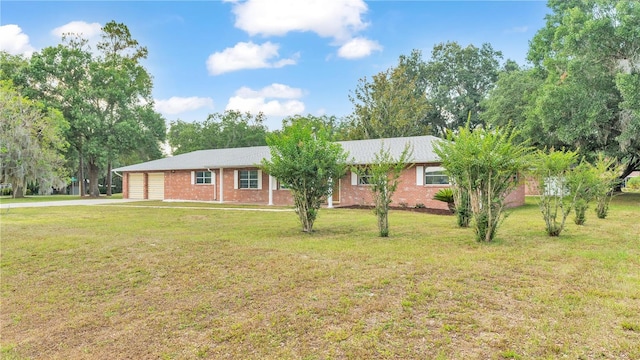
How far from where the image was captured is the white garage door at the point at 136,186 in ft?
87.5

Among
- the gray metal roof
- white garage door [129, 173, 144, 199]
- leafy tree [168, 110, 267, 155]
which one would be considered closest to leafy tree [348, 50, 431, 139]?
Result: the gray metal roof

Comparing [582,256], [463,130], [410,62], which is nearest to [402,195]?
[463,130]

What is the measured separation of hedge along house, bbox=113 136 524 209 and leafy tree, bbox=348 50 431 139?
36.0 feet

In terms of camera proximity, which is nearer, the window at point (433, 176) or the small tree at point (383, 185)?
the small tree at point (383, 185)

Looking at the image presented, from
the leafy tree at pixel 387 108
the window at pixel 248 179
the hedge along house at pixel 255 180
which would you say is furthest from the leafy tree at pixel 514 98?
the window at pixel 248 179

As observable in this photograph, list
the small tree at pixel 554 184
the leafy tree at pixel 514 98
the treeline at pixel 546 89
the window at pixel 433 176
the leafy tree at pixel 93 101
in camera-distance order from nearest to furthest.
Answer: the small tree at pixel 554 184 < the window at pixel 433 176 < the treeline at pixel 546 89 < the leafy tree at pixel 514 98 < the leafy tree at pixel 93 101

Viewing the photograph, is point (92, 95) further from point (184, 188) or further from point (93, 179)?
Answer: point (184, 188)

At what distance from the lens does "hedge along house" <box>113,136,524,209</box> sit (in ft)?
53.5

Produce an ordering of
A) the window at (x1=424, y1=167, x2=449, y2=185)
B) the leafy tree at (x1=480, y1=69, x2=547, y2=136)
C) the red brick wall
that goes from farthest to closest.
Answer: the red brick wall
the leafy tree at (x1=480, y1=69, x2=547, y2=136)
the window at (x1=424, y1=167, x2=449, y2=185)

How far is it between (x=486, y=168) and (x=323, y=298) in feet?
15.0

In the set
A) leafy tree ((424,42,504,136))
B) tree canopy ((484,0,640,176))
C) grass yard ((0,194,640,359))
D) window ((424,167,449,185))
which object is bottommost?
grass yard ((0,194,640,359))

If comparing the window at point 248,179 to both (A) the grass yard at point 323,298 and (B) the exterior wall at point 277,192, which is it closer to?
(B) the exterior wall at point 277,192

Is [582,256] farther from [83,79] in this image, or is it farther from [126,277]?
[83,79]

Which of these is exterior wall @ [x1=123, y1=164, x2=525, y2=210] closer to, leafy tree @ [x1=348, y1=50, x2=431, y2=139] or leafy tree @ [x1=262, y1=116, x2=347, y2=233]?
leafy tree @ [x1=262, y1=116, x2=347, y2=233]
